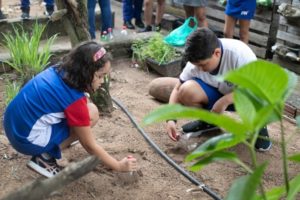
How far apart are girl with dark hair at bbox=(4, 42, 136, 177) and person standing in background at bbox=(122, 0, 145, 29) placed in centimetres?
378

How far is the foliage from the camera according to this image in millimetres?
4371

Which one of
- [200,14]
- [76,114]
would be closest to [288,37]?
[200,14]

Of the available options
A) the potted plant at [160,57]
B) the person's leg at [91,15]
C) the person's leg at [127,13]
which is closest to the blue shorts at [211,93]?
the potted plant at [160,57]

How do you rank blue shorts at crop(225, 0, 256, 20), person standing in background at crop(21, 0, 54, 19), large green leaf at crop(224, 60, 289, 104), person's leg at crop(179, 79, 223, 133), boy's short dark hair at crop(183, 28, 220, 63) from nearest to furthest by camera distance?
large green leaf at crop(224, 60, 289, 104), boy's short dark hair at crop(183, 28, 220, 63), person's leg at crop(179, 79, 223, 133), blue shorts at crop(225, 0, 256, 20), person standing in background at crop(21, 0, 54, 19)

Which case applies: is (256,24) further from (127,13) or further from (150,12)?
(127,13)

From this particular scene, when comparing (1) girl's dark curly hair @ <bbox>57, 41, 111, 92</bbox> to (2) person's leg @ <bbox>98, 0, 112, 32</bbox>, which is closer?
(1) girl's dark curly hair @ <bbox>57, 41, 111, 92</bbox>

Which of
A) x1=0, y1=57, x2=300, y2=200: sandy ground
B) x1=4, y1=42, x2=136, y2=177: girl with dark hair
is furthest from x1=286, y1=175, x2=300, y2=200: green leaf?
x1=4, y1=42, x2=136, y2=177: girl with dark hair

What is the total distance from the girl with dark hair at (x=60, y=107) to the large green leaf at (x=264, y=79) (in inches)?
Result: 56.2

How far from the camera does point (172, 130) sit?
2.85 m

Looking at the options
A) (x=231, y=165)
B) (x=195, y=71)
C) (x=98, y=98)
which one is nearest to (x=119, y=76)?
(x=98, y=98)

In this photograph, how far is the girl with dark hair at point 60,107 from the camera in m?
2.15

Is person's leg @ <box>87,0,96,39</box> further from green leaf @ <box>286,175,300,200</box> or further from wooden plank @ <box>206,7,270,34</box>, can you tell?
green leaf @ <box>286,175,300,200</box>

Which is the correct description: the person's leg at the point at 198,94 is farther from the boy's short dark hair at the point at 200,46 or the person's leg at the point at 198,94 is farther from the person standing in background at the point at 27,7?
the person standing in background at the point at 27,7

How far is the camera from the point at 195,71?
2998 millimetres
